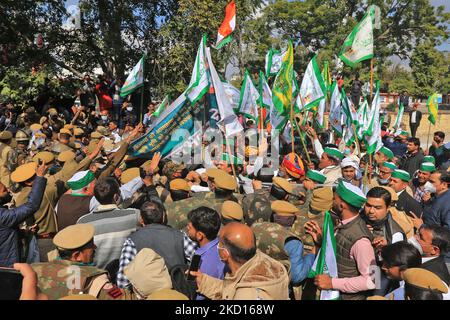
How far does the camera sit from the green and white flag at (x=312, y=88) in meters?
8.30

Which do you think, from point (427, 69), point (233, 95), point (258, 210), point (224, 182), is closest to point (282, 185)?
point (258, 210)

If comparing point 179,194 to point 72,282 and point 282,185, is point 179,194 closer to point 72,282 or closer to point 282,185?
point 282,185

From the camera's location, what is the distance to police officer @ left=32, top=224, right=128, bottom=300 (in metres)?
2.87

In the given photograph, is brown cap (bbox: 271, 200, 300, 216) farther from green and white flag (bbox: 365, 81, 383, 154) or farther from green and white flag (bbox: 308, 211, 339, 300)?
green and white flag (bbox: 365, 81, 383, 154)

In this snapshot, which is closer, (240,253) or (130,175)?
(240,253)

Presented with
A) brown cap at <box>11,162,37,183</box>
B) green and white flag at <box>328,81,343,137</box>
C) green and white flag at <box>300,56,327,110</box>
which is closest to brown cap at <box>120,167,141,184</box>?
brown cap at <box>11,162,37,183</box>

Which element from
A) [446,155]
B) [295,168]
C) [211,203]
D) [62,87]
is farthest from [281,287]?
[62,87]

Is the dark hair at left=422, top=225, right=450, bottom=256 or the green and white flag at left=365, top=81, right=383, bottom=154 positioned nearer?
the dark hair at left=422, top=225, right=450, bottom=256

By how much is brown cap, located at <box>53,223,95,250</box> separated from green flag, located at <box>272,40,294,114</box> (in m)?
4.74

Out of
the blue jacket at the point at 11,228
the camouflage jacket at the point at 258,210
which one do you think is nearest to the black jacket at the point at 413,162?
the camouflage jacket at the point at 258,210

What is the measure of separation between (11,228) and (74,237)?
3.79 ft

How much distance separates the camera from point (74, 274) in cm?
296

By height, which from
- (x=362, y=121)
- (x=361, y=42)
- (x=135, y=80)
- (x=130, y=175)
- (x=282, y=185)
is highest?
(x=361, y=42)

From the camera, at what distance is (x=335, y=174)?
21.5 ft
